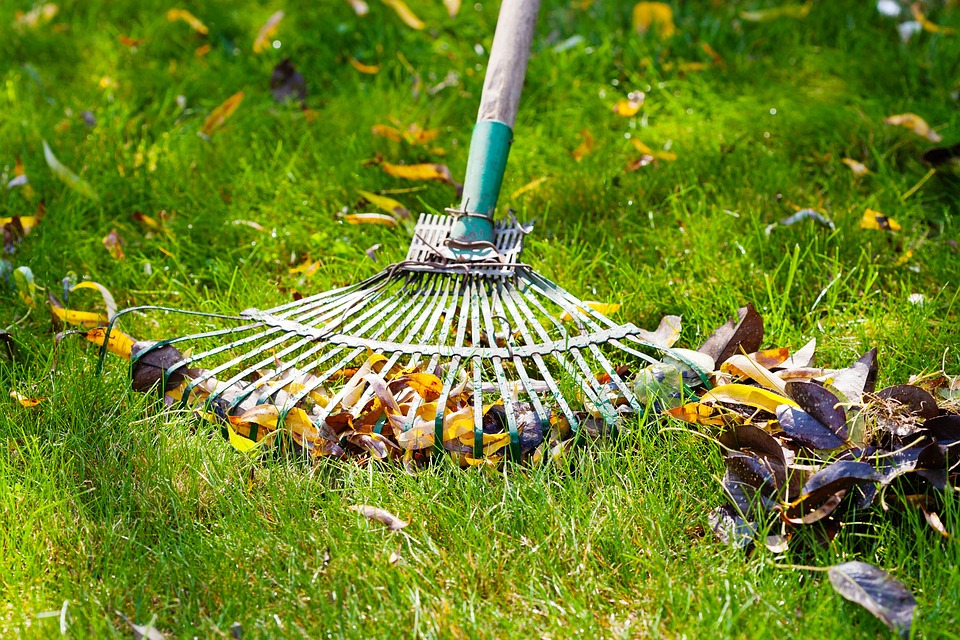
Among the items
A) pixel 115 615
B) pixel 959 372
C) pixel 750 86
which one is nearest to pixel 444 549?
pixel 115 615

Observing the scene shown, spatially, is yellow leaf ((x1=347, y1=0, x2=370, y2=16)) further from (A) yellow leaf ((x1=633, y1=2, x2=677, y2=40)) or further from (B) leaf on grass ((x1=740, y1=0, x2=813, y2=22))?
(B) leaf on grass ((x1=740, y1=0, x2=813, y2=22))

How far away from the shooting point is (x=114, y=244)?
252 centimetres

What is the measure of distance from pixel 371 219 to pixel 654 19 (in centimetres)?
156

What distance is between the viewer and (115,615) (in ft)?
4.56

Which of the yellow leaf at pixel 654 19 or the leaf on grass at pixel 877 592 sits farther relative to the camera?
the yellow leaf at pixel 654 19

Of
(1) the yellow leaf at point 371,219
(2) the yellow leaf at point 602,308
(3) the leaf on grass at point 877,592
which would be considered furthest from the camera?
(1) the yellow leaf at point 371,219

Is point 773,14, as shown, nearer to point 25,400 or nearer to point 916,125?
point 916,125

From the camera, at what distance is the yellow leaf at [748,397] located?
1.64m

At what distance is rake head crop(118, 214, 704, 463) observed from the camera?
1744 mm

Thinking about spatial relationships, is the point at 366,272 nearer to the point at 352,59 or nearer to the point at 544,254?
the point at 544,254

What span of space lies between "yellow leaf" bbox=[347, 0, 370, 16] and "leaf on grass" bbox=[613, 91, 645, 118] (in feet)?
3.80

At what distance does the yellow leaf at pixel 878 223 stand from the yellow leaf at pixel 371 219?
1.32m

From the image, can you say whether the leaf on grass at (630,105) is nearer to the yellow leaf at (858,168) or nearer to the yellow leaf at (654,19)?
the yellow leaf at (654,19)

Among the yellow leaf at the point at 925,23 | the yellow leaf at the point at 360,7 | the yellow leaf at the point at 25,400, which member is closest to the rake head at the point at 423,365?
the yellow leaf at the point at 25,400
